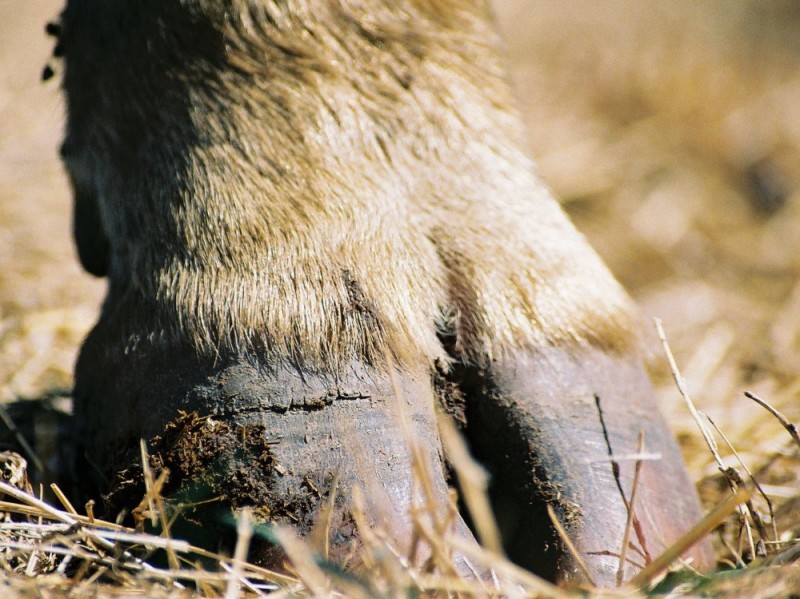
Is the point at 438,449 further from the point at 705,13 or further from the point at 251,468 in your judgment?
the point at 705,13

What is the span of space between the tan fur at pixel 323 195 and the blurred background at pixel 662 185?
327 millimetres

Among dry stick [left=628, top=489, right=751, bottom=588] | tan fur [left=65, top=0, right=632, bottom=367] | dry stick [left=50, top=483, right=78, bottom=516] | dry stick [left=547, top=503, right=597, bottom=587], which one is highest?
tan fur [left=65, top=0, right=632, bottom=367]

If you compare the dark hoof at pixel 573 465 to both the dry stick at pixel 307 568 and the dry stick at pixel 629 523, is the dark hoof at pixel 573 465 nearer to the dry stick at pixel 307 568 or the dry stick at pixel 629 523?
the dry stick at pixel 629 523

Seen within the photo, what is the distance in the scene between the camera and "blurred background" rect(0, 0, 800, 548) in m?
2.43

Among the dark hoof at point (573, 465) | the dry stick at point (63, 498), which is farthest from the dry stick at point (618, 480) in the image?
the dry stick at point (63, 498)

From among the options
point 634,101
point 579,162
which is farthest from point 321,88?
point 634,101

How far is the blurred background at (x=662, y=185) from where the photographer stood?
2.43m

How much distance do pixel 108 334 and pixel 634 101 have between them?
4.03m

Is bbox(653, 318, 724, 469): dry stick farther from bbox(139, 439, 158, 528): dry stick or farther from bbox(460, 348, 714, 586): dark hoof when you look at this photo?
bbox(139, 439, 158, 528): dry stick

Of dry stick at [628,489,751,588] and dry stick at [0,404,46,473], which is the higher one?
dry stick at [628,489,751,588]

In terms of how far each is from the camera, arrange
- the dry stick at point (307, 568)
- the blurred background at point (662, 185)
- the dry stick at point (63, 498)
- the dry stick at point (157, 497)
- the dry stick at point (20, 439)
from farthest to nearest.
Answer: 1. the blurred background at point (662, 185)
2. the dry stick at point (20, 439)
3. the dry stick at point (63, 498)
4. the dry stick at point (157, 497)
5. the dry stick at point (307, 568)

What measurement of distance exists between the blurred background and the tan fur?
0.33m

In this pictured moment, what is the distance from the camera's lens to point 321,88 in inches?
55.8

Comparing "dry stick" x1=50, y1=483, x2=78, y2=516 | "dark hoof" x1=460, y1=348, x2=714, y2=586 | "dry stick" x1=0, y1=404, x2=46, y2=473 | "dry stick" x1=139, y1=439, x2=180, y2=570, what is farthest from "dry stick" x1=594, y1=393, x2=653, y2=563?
"dry stick" x1=0, y1=404, x2=46, y2=473
